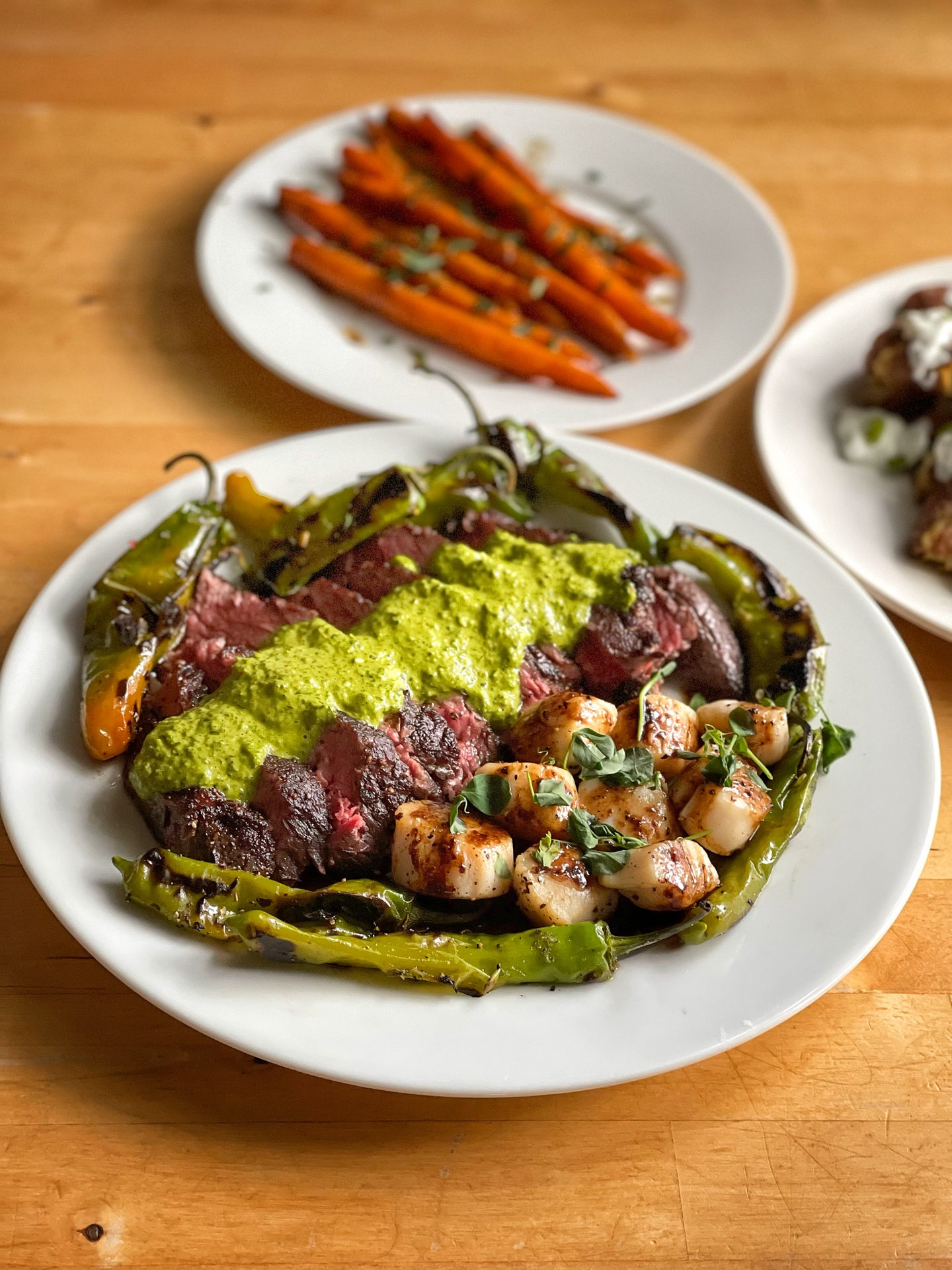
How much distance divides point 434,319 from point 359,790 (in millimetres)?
2118

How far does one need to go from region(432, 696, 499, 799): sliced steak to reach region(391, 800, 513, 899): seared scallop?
0.65 feet

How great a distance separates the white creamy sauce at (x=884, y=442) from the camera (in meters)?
3.69

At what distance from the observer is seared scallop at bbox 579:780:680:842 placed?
7.64ft

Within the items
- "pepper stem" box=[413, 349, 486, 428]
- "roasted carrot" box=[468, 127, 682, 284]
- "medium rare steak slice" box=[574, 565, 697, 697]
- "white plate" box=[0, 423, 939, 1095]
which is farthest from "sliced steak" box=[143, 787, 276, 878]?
"roasted carrot" box=[468, 127, 682, 284]

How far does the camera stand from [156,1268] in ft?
6.61

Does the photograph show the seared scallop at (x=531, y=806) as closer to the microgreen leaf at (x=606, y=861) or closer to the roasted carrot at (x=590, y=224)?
the microgreen leaf at (x=606, y=861)

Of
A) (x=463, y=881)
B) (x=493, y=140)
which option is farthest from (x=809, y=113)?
(x=463, y=881)

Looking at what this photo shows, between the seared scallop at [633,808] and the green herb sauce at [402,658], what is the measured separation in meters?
0.32

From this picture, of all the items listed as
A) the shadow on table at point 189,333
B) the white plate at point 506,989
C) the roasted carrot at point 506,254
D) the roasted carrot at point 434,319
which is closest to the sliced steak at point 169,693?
the white plate at point 506,989

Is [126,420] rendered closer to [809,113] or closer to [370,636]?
[370,636]

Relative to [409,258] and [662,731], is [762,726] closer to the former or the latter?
Result: [662,731]

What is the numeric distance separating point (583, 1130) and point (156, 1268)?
2.61 feet

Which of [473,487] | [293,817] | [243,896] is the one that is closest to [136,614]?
[293,817]

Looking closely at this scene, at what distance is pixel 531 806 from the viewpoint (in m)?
2.33
